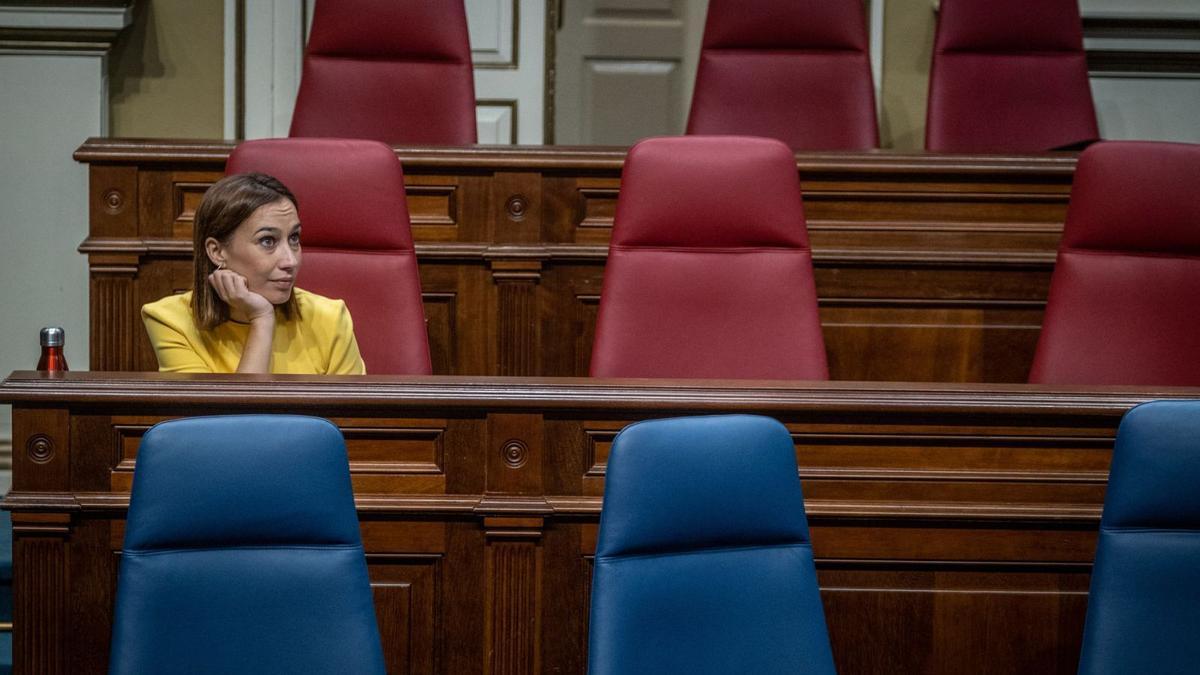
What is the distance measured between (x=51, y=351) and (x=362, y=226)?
480 millimetres

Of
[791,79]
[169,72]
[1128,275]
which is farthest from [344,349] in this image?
[169,72]

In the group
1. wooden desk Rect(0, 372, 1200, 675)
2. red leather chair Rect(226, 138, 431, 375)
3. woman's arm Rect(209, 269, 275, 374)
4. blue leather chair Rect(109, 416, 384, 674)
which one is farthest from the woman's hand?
blue leather chair Rect(109, 416, 384, 674)

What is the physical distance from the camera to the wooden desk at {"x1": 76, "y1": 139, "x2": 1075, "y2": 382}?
6.65ft

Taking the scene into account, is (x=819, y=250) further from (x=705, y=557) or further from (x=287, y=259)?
(x=705, y=557)

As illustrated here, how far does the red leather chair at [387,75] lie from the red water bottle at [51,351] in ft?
3.54

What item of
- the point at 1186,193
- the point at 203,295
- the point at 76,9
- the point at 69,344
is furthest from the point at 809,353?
the point at 76,9

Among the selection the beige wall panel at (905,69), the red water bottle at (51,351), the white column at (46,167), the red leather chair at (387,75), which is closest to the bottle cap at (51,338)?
the red water bottle at (51,351)

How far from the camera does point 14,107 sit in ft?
9.04

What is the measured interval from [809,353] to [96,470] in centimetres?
94

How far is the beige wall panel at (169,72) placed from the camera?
9.78 feet

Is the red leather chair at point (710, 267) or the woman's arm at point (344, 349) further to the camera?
the red leather chair at point (710, 267)

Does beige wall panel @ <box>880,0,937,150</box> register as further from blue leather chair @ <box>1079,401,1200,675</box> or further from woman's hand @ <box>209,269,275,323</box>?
blue leather chair @ <box>1079,401,1200,675</box>

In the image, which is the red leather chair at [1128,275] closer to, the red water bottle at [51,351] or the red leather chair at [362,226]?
the red leather chair at [362,226]

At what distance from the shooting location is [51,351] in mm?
1475
